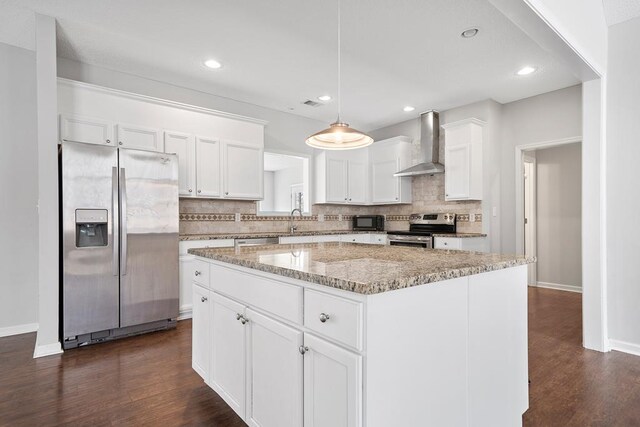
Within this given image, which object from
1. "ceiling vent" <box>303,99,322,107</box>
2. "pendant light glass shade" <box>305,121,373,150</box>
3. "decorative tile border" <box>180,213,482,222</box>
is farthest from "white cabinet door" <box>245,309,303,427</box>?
"ceiling vent" <box>303,99,322,107</box>

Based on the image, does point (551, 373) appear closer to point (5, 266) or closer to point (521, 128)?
point (521, 128)

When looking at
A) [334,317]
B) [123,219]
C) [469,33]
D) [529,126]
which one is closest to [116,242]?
[123,219]


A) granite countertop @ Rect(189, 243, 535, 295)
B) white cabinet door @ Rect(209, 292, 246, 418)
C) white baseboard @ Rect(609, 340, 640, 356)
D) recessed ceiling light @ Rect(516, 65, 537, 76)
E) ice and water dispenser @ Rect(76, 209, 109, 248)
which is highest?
recessed ceiling light @ Rect(516, 65, 537, 76)

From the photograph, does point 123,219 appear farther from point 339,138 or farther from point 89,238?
point 339,138

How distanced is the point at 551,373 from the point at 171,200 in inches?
137

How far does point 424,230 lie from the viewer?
16.6 ft

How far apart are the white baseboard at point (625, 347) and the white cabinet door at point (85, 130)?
16.2 ft

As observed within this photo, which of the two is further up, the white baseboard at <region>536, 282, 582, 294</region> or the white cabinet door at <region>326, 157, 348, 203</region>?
the white cabinet door at <region>326, 157, 348, 203</region>

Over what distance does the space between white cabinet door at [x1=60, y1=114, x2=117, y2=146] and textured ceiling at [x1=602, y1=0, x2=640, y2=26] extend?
14.9 ft

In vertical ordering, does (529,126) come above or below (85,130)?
above

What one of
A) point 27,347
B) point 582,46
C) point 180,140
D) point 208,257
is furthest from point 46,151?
point 582,46

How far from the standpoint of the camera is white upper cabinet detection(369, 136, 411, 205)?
5413mm

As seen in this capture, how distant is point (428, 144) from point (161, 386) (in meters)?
4.43

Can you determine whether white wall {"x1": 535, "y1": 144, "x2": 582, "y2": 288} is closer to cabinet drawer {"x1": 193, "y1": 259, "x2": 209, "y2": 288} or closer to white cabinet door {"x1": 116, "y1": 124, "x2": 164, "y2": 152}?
cabinet drawer {"x1": 193, "y1": 259, "x2": 209, "y2": 288}
